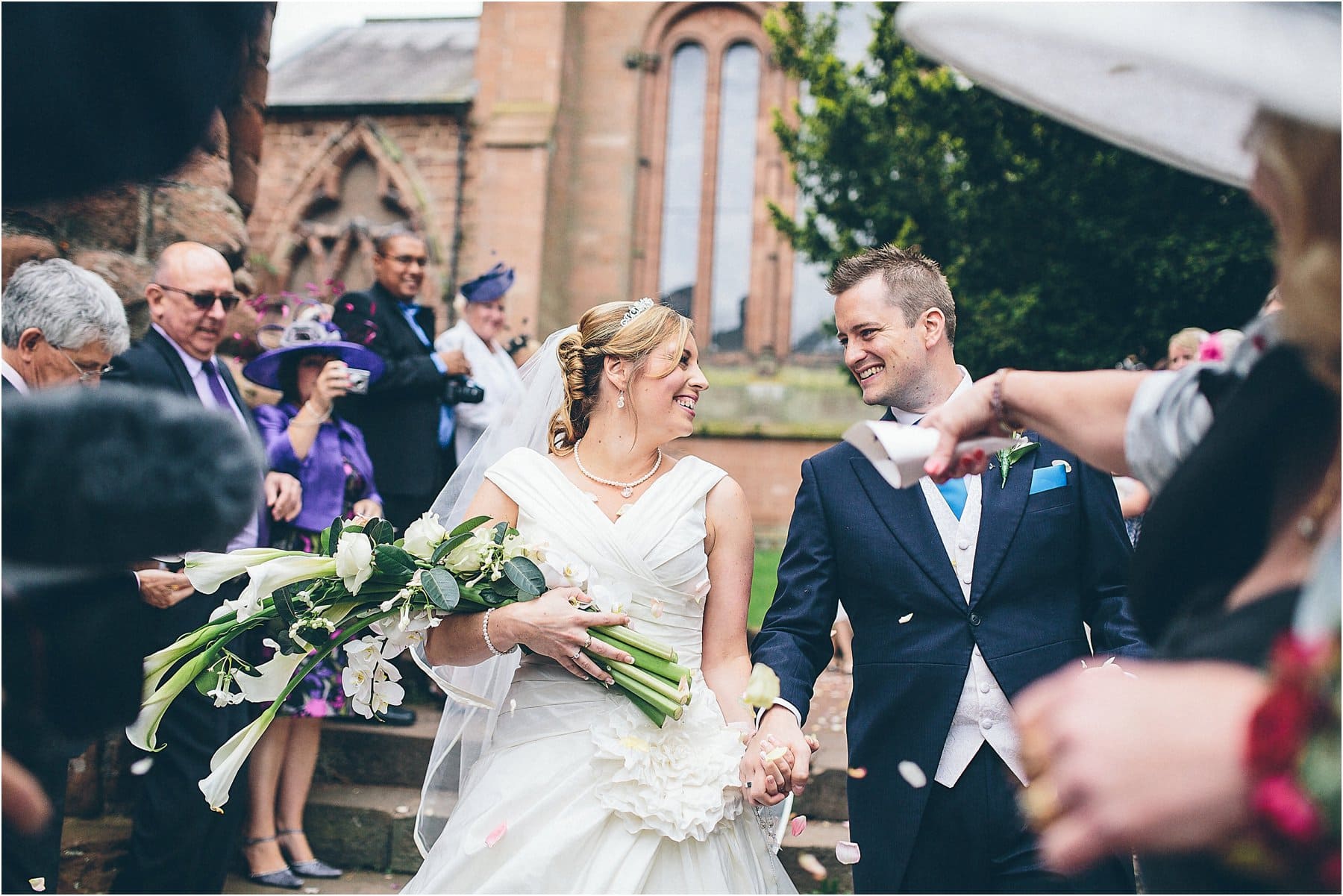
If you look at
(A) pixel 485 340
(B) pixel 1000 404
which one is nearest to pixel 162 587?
(A) pixel 485 340

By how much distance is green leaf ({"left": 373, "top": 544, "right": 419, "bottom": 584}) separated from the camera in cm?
290

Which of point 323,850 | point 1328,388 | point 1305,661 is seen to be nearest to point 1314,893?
point 1305,661

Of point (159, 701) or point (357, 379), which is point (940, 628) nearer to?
point (159, 701)

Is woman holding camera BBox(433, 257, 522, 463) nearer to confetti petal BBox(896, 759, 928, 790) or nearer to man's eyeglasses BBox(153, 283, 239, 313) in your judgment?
man's eyeglasses BBox(153, 283, 239, 313)

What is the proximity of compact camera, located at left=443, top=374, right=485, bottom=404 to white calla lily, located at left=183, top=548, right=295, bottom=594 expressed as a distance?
8.98ft

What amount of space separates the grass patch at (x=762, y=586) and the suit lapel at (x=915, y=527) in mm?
3662

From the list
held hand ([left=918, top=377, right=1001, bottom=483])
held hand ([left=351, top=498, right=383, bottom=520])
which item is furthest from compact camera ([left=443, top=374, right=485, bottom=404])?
held hand ([left=918, top=377, right=1001, bottom=483])

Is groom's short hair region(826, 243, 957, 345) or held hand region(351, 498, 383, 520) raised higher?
groom's short hair region(826, 243, 957, 345)

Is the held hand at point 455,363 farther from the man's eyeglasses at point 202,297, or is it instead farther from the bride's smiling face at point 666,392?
the bride's smiling face at point 666,392

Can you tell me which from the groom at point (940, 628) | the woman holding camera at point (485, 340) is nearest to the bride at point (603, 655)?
the groom at point (940, 628)

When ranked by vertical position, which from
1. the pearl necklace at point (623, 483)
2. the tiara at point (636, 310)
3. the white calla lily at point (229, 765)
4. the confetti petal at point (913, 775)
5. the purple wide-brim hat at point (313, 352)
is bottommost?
the white calla lily at point (229, 765)

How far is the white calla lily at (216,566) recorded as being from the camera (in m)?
2.91

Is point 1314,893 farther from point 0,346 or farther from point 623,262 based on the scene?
point 623,262

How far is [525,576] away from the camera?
2.91m
